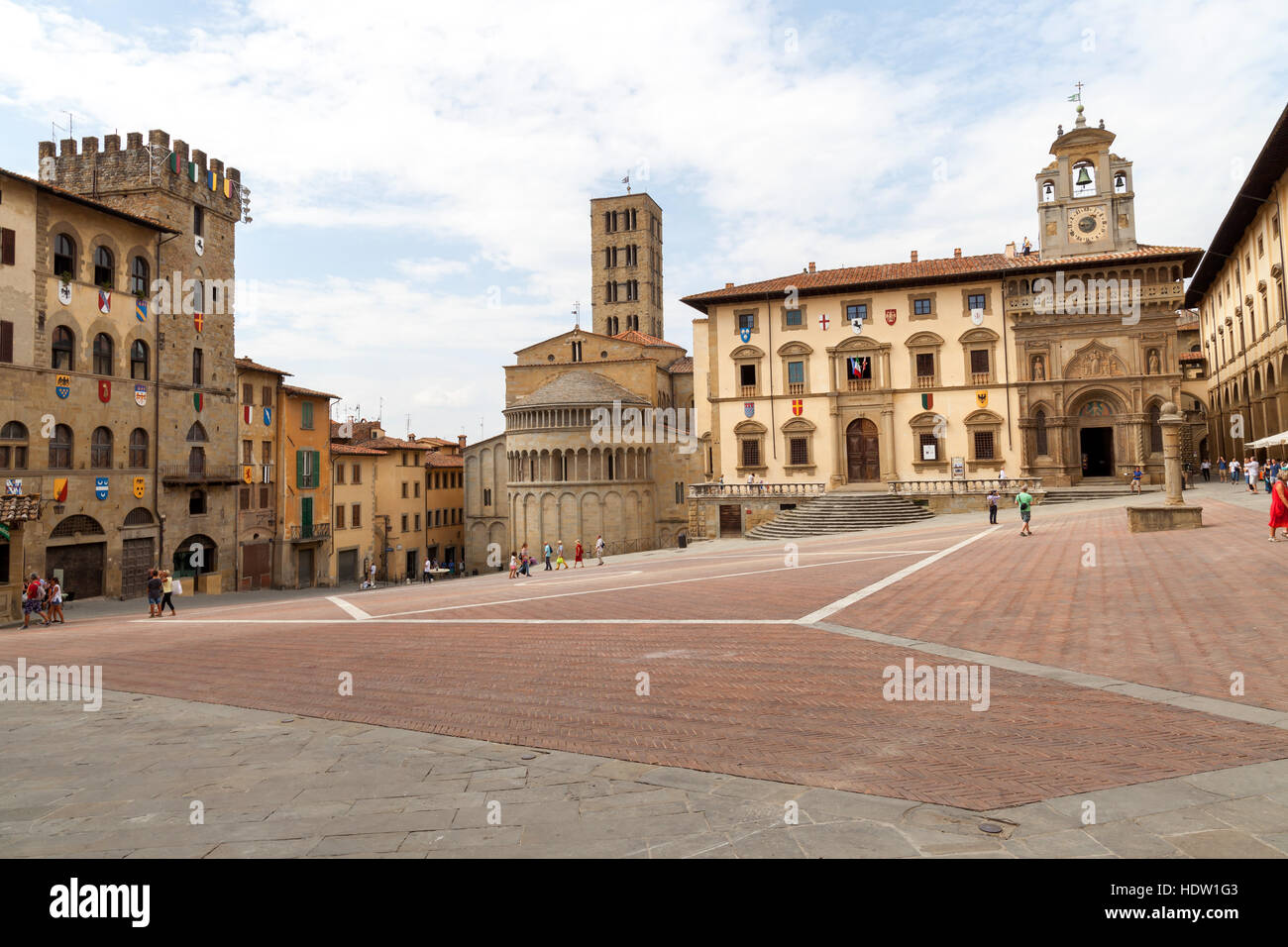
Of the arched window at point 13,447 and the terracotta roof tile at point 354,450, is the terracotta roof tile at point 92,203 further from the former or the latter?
the terracotta roof tile at point 354,450

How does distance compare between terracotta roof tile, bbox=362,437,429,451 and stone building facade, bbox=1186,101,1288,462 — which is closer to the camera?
stone building facade, bbox=1186,101,1288,462

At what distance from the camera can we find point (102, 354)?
3659 cm

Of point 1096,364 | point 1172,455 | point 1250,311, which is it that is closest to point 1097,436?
point 1096,364

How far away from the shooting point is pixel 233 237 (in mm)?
45844

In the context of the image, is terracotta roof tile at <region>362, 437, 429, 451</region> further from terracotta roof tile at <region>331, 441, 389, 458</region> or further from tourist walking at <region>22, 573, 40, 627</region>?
tourist walking at <region>22, 573, 40, 627</region>

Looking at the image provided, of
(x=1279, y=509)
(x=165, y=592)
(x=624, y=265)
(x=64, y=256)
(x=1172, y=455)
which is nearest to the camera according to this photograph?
(x=1279, y=509)

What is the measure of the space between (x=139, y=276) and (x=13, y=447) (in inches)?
444

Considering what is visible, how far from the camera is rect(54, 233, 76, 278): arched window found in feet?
114

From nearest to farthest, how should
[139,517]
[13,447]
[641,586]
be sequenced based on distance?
[641,586] < [13,447] < [139,517]

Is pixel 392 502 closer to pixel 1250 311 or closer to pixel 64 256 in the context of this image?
pixel 64 256

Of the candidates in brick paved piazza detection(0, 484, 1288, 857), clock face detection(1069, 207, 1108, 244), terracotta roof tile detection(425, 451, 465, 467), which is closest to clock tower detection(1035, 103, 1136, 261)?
clock face detection(1069, 207, 1108, 244)

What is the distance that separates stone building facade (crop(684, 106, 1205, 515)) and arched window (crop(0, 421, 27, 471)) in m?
35.2

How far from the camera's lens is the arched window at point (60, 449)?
111 feet
